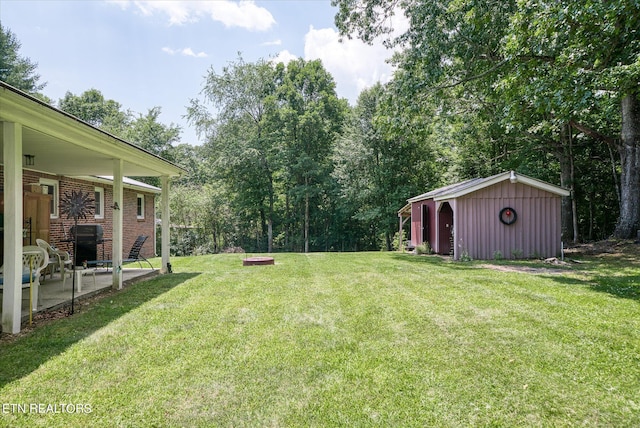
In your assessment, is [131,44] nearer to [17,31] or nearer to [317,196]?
[317,196]

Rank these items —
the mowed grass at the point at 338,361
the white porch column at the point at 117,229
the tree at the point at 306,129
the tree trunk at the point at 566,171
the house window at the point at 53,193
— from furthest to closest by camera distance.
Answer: the tree at the point at 306,129 < the tree trunk at the point at 566,171 < the house window at the point at 53,193 < the white porch column at the point at 117,229 < the mowed grass at the point at 338,361

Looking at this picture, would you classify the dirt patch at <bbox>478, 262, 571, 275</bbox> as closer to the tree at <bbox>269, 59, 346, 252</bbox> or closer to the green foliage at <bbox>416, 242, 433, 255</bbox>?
the green foliage at <bbox>416, 242, 433, 255</bbox>

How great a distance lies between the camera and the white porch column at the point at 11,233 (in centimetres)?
396

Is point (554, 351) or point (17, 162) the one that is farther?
point (17, 162)

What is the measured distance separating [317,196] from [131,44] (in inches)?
580

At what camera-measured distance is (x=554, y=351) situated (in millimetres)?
3490

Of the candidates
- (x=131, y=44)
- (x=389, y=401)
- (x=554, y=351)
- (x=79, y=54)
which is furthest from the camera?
(x=79, y=54)

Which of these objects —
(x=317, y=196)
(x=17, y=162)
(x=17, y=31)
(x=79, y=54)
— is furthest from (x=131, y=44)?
(x=17, y=31)

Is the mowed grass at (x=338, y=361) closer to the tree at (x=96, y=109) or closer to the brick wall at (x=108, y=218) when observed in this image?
the brick wall at (x=108, y=218)

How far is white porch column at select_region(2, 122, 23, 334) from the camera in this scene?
3.96m

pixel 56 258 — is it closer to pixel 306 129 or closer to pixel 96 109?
pixel 306 129

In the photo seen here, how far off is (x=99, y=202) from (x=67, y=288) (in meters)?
7.17

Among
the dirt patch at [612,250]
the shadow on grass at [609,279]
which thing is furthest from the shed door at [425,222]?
the shadow on grass at [609,279]

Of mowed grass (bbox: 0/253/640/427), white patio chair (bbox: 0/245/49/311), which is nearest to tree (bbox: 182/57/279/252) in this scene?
mowed grass (bbox: 0/253/640/427)
